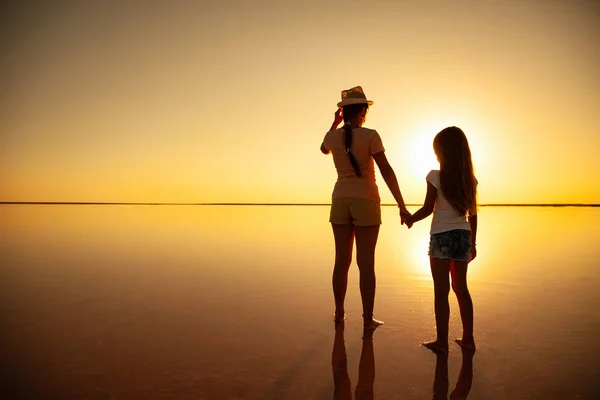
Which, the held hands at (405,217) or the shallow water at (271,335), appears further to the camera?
the held hands at (405,217)

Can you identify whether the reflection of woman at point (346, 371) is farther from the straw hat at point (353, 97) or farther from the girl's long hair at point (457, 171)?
the straw hat at point (353, 97)

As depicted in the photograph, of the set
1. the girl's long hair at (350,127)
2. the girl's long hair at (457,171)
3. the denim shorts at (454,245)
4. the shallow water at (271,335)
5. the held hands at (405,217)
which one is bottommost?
the shallow water at (271,335)

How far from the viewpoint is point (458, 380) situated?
10.3ft

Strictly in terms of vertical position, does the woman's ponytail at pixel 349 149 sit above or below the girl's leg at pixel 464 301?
above

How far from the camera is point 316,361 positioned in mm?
3514

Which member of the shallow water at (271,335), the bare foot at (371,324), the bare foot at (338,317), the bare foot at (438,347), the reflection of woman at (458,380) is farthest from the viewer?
the bare foot at (338,317)

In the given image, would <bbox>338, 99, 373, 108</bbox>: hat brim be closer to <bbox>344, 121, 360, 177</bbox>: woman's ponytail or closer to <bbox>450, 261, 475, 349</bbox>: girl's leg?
<bbox>344, 121, 360, 177</bbox>: woman's ponytail

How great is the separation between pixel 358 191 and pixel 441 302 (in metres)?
1.37

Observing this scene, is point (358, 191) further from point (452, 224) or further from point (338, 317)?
point (338, 317)

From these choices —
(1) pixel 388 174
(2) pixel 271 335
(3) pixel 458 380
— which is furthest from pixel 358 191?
(3) pixel 458 380

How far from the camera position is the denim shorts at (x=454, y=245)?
3.85m

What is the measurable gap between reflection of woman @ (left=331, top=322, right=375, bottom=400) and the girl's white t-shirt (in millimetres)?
1153

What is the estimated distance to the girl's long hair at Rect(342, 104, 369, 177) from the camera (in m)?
4.58

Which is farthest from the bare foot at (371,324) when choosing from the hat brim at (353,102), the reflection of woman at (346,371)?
the hat brim at (353,102)
